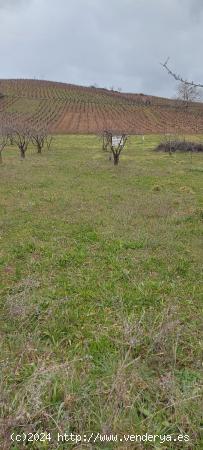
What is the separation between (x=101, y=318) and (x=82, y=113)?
58868mm

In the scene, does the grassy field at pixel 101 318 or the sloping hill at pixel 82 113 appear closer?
the grassy field at pixel 101 318

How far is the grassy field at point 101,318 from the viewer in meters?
3.05

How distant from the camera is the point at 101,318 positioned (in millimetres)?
4887

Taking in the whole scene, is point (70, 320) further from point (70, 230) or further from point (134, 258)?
point (70, 230)

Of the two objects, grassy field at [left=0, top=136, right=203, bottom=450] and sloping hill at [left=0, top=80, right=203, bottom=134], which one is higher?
sloping hill at [left=0, top=80, right=203, bottom=134]

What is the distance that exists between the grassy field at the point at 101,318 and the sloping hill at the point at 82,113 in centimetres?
3362

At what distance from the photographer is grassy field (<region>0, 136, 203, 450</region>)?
3.05m

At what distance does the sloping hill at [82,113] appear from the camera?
159 ft

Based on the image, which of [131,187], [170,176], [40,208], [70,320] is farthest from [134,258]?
[170,176]

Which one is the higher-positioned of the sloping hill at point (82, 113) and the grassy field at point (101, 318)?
the sloping hill at point (82, 113)

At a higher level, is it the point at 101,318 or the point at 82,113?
the point at 82,113

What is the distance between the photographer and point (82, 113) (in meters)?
60.2

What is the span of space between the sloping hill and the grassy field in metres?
33.6

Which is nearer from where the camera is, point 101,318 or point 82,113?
point 101,318
